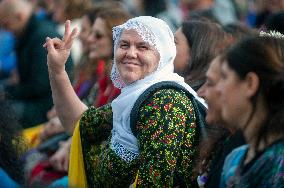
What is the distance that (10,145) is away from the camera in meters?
3.41

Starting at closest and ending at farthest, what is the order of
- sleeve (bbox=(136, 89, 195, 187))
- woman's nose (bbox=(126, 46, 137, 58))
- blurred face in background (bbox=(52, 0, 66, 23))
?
sleeve (bbox=(136, 89, 195, 187)) < woman's nose (bbox=(126, 46, 137, 58)) < blurred face in background (bbox=(52, 0, 66, 23))

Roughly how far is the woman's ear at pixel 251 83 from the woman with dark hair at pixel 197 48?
164 centimetres

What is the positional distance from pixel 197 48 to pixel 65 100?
84cm

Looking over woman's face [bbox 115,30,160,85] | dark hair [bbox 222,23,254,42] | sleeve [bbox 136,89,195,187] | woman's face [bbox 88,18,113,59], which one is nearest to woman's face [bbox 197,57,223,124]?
sleeve [bbox 136,89,195,187]

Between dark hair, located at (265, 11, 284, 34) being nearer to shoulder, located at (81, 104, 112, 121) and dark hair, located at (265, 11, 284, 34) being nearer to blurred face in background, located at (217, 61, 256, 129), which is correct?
shoulder, located at (81, 104, 112, 121)

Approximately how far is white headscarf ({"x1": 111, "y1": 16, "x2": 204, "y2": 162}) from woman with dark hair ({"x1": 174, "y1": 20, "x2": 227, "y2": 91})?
56 centimetres

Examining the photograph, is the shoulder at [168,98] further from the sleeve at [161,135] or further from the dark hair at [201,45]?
the dark hair at [201,45]

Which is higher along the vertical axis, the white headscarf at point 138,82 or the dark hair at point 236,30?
the white headscarf at point 138,82

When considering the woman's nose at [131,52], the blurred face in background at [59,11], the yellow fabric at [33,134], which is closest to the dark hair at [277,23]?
the woman's nose at [131,52]

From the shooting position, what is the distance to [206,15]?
633cm

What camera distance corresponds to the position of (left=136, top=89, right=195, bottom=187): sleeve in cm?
395

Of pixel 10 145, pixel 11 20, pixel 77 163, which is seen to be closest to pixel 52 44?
pixel 77 163

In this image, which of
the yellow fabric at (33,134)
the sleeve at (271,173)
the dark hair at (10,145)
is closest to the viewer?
the sleeve at (271,173)

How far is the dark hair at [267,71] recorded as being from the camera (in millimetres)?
3223
